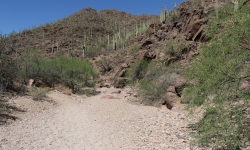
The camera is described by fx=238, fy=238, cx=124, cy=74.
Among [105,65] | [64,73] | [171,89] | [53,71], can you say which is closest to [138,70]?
[64,73]

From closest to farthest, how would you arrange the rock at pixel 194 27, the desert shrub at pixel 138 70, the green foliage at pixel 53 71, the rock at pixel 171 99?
1. the rock at pixel 171 99
2. the green foliage at pixel 53 71
3. the rock at pixel 194 27
4. the desert shrub at pixel 138 70

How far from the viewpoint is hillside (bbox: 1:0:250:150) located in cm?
572

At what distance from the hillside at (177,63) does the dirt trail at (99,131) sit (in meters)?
0.82

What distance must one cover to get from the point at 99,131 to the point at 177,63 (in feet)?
45.5

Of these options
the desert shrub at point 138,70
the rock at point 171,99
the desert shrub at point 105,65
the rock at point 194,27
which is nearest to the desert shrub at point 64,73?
the desert shrub at point 138,70

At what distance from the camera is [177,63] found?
20.4 meters

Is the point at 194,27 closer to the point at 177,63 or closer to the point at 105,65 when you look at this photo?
the point at 177,63

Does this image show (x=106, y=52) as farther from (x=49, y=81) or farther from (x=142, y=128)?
(x=142, y=128)

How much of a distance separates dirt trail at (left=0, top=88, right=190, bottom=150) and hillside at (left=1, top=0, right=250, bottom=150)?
0.82 meters

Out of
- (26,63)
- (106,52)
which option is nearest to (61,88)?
(26,63)

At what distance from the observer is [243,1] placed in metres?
7.13

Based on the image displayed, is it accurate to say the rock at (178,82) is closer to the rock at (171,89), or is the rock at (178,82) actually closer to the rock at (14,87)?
the rock at (171,89)

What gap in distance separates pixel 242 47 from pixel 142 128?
164 inches

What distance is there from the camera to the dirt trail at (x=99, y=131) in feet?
21.4
